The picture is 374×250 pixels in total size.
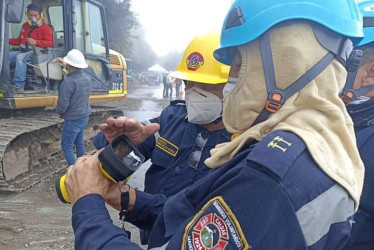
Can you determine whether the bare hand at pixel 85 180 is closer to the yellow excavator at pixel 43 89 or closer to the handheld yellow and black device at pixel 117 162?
the handheld yellow and black device at pixel 117 162

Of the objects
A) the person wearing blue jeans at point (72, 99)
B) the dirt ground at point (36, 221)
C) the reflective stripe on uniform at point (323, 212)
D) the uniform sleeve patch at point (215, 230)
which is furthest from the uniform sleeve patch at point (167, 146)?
the person wearing blue jeans at point (72, 99)

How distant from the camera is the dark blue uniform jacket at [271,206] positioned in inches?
37.0

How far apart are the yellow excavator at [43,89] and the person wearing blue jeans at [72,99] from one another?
0.50 meters

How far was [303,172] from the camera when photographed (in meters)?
0.98

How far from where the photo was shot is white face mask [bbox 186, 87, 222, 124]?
2.35 meters

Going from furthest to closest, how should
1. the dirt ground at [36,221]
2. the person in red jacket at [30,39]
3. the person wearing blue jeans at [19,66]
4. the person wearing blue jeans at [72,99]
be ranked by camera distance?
the person in red jacket at [30,39]
the person wearing blue jeans at [19,66]
the person wearing blue jeans at [72,99]
the dirt ground at [36,221]

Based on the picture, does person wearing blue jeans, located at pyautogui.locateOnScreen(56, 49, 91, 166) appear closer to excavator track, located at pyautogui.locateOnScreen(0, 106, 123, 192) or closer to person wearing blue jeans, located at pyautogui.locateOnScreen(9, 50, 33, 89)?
excavator track, located at pyautogui.locateOnScreen(0, 106, 123, 192)

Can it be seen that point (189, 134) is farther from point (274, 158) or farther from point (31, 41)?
point (31, 41)

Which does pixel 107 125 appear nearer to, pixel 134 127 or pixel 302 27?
pixel 134 127

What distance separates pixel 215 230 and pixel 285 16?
2.19 feet

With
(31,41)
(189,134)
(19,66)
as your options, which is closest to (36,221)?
(19,66)

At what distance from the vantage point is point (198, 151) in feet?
7.24

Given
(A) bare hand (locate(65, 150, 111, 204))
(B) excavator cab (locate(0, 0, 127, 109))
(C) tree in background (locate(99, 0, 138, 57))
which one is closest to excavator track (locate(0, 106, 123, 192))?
(B) excavator cab (locate(0, 0, 127, 109))

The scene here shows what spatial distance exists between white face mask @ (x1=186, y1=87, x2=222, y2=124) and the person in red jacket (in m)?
4.95
